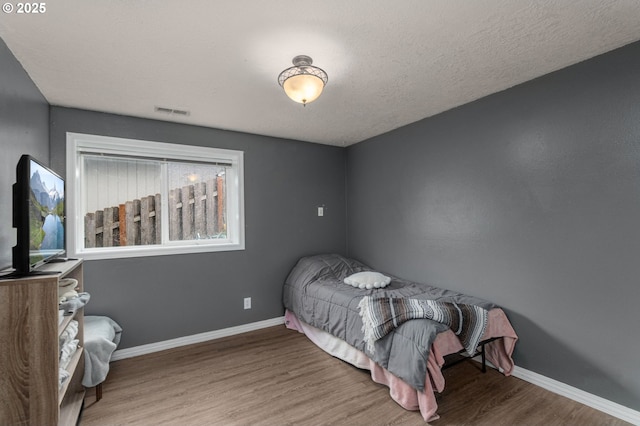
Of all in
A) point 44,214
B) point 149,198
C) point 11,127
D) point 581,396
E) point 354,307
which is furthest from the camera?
point 149,198

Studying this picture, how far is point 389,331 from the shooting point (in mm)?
2146

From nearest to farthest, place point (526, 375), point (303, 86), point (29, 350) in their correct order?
point (29, 350)
point (303, 86)
point (526, 375)

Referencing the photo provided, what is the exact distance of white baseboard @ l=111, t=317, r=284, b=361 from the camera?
9.21 feet

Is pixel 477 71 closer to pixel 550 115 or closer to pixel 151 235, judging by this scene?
pixel 550 115

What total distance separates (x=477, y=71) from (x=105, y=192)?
3.44 meters

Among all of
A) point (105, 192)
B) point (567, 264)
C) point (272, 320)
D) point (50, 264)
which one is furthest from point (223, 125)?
point (567, 264)

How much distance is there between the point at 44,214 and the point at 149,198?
1567mm

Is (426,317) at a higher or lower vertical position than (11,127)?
lower

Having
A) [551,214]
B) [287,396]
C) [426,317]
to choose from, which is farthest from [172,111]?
[551,214]

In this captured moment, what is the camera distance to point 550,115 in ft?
7.26

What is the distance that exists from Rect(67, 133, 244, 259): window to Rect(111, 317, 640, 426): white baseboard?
91 centimetres

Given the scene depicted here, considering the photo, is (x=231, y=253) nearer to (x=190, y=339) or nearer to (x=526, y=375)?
(x=190, y=339)

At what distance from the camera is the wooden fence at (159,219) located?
287 centimetres

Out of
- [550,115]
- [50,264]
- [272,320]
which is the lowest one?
[272,320]
